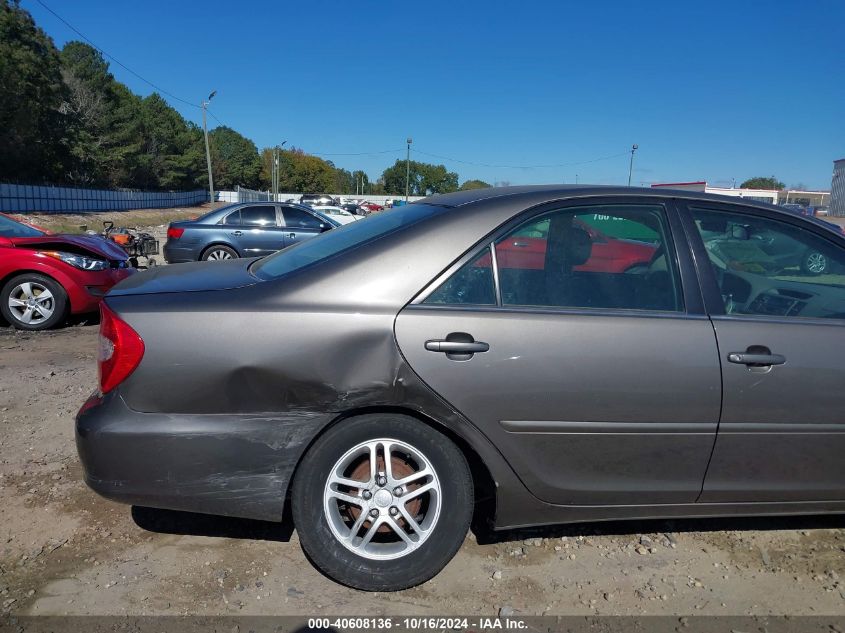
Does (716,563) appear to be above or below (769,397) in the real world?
below

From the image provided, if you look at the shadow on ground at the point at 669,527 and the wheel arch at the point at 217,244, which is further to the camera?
the wheel arch at the point at 217,244

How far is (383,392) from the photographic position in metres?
2.51

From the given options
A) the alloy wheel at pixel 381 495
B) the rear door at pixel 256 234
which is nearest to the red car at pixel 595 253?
the alloy wheel at pixel 381 495

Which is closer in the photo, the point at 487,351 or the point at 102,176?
the point at 487,351

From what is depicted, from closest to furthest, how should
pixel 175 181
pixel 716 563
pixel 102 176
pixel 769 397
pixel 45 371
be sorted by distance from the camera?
pixel 769 397
pixel 716 563
pixel 45 371
pixel 102 176
pixel 175 181

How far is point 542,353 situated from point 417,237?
0.71 meters

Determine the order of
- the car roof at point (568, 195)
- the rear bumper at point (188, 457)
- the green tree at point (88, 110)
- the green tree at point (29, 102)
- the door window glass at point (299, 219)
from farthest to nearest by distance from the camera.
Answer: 1. the green tree at point (88, 110)
2. the green tree at point (29, 102)
3. the door window glass at point (299, 219)
4. the car roof at point (568, 195)
5. the rear bumper at point (188, 457)

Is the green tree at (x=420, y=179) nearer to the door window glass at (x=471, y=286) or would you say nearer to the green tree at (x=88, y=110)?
the green tree at (x=88, y=110)

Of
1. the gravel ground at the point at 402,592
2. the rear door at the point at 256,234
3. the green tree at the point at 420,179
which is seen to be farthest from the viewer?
the green tree at the point at 420,179

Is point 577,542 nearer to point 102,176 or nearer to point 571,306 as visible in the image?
point 571,306

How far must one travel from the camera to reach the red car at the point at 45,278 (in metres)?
6.92

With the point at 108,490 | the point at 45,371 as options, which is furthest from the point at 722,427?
the point at 45,371

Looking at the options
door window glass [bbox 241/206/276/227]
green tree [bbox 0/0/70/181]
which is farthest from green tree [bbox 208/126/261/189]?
door window glass [bbox 241/206/276/227]

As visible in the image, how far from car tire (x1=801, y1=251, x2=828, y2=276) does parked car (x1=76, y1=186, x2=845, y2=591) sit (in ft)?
1.47
